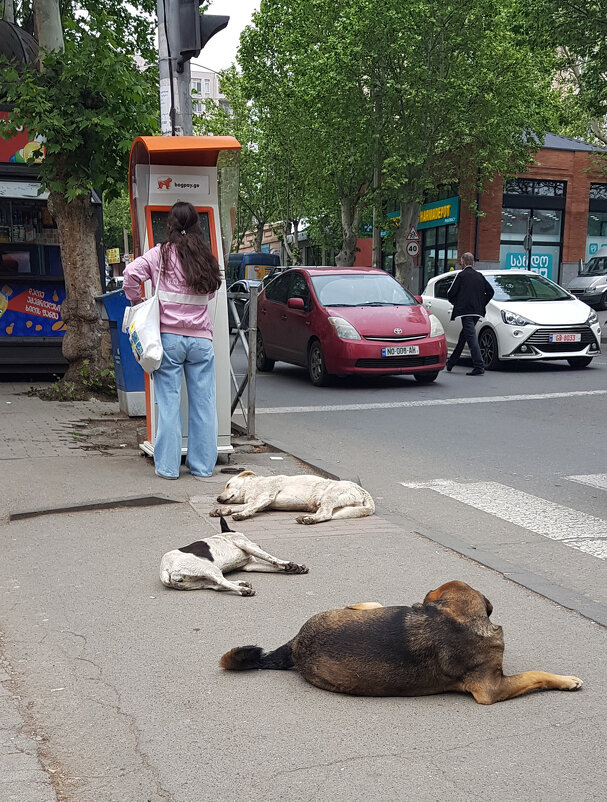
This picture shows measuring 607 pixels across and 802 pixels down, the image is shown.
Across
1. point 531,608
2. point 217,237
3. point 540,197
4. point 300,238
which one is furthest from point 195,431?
point 300,238

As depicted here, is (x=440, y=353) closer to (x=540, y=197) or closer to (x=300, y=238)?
(x=540, y=197)

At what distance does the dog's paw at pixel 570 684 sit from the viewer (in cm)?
338

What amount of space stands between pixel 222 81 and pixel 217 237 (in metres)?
49.5

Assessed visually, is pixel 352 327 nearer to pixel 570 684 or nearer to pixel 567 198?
pixel 570 684

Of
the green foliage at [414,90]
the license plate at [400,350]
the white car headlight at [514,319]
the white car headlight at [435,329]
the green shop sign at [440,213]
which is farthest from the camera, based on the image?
the green shop sign at [440,213]

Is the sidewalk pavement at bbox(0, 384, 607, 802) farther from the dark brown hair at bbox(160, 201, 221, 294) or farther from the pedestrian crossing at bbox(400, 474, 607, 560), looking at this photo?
the dark brown hair at bbox(160, 201, 221, 294)

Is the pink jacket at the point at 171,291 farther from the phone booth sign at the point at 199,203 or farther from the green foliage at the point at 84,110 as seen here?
the green foliage at the point at 84,110

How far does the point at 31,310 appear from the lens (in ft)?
41.9

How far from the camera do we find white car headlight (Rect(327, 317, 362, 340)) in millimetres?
13008

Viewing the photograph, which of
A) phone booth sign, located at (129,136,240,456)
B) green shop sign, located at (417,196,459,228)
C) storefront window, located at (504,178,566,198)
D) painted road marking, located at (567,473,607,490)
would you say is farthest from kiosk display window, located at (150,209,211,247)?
storefront window, located at (504,178,566,198)

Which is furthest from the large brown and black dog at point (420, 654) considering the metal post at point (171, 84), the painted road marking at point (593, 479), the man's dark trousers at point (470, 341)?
the man's dark trousers at point (470, 341)

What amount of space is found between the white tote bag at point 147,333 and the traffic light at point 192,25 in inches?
96.2

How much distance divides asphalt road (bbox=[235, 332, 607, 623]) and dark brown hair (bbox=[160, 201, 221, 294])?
182 centimetres

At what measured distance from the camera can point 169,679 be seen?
3518mm
